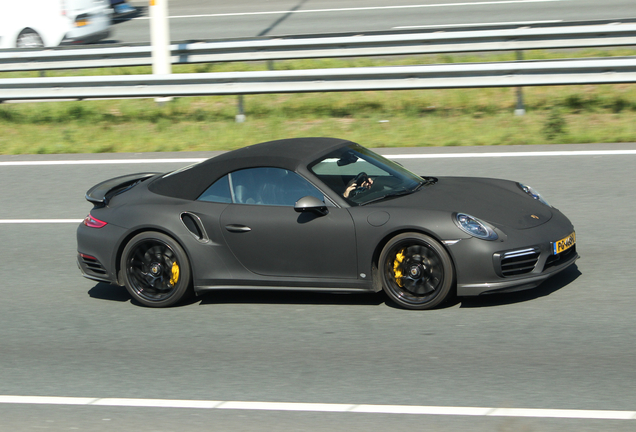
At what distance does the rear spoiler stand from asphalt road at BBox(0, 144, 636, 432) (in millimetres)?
833

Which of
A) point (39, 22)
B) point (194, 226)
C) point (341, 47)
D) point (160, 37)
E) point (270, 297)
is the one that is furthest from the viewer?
point (39, 22)

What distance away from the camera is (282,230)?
638cm

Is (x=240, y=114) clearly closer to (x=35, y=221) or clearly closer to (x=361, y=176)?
(x=35, y=221)

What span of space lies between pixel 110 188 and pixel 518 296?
3638mm

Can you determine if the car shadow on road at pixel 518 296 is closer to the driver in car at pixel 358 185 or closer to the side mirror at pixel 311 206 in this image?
the driver in car at pixel 358 185

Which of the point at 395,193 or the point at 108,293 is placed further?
the point at 108,293

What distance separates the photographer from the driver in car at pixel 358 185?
6480 millimetres

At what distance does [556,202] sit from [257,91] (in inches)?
214

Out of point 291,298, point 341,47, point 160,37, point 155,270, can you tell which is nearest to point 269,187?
point 291,298

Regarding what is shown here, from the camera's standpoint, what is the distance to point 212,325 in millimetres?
6375

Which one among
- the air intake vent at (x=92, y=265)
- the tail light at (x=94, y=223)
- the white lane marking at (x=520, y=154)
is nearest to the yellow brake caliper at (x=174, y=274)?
the air intake vent at (x=92, y=265)

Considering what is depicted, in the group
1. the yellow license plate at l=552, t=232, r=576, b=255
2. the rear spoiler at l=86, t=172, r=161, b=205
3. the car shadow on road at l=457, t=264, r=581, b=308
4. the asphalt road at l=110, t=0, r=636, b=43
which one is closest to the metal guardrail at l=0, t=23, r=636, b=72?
the asphalt road at l=110, t=0, r=636, b=43

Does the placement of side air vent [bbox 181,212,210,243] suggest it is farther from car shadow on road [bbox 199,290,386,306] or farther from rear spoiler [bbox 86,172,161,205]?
rear spoiler [bbox 86,172,161,205]

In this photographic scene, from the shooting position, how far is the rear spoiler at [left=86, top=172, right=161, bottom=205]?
726 centimetres
